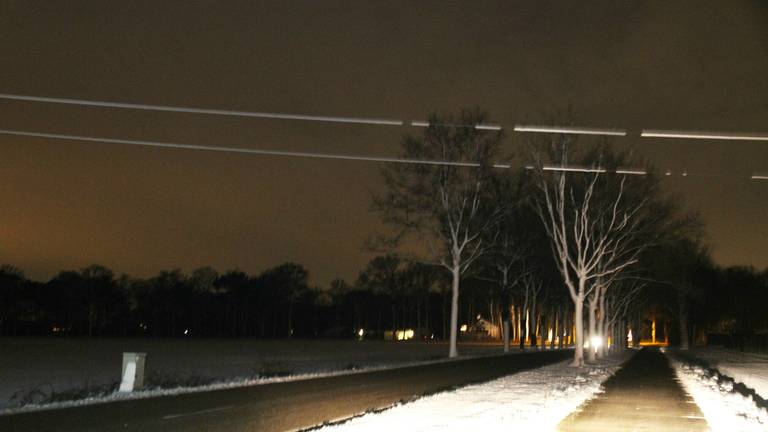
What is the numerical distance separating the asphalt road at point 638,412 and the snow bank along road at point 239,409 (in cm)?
459

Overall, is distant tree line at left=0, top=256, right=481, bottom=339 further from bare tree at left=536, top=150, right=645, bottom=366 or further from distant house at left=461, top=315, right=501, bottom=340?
bare tree at left=536, top=150, right=645, bottom=366

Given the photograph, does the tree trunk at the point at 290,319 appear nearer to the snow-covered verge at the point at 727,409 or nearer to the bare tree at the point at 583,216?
the bare tree at the point at 583,216

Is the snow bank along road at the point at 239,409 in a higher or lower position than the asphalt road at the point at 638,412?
lower

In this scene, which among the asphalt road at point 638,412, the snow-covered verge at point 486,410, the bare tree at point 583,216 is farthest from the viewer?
the bare tree at point 583,216

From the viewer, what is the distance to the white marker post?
74.4 feet

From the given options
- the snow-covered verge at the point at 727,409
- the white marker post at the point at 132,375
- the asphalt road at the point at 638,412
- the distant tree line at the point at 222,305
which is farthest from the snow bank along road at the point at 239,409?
the distant tree line at the point at 222,305

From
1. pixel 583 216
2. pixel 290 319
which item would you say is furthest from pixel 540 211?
pixel 290 319

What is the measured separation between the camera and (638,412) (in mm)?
17984

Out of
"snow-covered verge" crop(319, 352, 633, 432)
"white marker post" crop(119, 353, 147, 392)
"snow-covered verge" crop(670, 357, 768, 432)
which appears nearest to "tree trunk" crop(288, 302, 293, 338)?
"snow-covered verge" crop(670, 357, 768, 432)

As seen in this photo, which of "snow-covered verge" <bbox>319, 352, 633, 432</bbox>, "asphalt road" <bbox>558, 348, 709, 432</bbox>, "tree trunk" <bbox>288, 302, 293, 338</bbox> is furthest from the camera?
"tree trunk" <bbox>288, 302, 293, 338</bbox>

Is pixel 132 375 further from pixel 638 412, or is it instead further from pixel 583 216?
pixel 583 216

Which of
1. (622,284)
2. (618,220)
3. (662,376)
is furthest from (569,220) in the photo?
(622,284)

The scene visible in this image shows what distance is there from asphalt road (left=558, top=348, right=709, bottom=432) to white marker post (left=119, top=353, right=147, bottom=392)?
1193cm

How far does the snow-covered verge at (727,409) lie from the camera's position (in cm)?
1581
